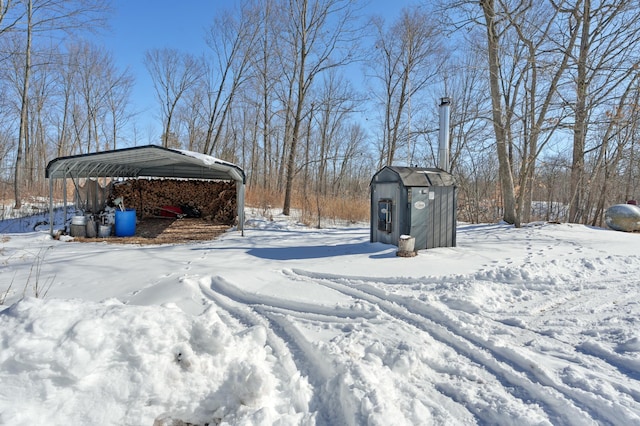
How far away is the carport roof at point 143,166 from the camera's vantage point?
27.0 feet

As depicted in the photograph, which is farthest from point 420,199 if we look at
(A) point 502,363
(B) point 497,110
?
(B) point 497,110

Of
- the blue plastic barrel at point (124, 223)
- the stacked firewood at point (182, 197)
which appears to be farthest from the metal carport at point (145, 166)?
the blue plastic barrel at point (124, 223)

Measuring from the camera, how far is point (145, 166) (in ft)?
41.6

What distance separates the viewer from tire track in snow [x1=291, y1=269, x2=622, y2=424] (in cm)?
192

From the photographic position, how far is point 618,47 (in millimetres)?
7660

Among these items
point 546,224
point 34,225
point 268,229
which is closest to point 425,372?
point 268,229

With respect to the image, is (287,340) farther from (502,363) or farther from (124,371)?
(502,363)

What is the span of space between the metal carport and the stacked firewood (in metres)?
0.45

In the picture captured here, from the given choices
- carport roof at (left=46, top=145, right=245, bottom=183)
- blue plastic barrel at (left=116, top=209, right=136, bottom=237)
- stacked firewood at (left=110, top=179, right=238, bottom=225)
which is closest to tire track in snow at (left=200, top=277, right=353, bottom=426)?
carport roof at (left=46, top=145, right=245, bottom=183)

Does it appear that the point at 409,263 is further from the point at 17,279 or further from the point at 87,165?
the point at 87,165

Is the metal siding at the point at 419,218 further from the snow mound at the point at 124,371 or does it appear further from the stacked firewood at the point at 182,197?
the stacked firewood at the point at 182,197

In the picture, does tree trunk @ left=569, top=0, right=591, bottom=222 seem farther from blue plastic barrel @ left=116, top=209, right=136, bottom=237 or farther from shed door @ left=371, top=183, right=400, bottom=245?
blue plastic barrel @ left=116, top=209, right=136, bottom=237

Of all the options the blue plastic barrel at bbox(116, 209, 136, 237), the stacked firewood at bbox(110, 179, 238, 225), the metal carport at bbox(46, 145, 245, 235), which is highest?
the metal carport at bbox(46, 145, 245, 235)

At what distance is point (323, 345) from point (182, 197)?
1291cm
